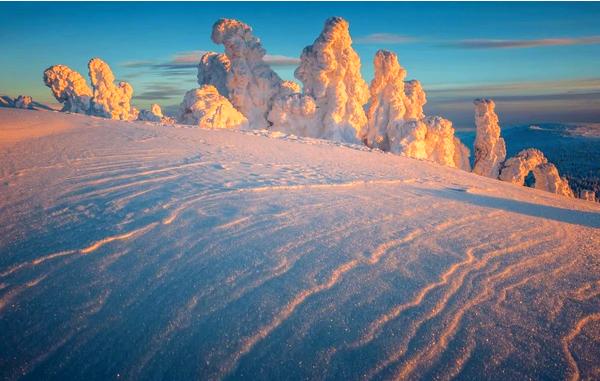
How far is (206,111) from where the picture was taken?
19.7 meters

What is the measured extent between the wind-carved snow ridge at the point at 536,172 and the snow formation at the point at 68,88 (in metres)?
30.0

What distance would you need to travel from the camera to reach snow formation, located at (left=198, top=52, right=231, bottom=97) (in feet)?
84.2

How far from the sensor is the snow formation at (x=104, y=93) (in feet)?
91.1

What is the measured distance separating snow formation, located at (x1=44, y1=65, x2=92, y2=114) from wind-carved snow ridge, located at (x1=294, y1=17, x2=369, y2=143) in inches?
654

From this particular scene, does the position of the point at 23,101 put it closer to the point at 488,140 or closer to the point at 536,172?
the point at 488,140

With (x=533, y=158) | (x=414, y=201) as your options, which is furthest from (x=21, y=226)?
(x=533, y=158)

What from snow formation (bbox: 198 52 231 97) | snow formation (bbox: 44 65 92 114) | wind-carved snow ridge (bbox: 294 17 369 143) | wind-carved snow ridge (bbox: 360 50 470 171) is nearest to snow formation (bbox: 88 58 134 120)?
snow formation (bbox: 44 65 92 114)

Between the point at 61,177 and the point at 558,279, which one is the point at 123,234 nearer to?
the point at 61,177

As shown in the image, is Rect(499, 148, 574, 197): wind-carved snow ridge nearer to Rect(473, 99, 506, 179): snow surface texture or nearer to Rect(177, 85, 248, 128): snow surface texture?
Rect(473, 99, 506, 179): snow surface texture

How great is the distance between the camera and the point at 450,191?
643cm

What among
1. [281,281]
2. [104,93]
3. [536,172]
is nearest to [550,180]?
[536,172]

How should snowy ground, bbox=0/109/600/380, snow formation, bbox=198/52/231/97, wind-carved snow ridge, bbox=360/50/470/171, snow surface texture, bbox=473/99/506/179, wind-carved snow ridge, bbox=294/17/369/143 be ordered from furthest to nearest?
1. snow formation, bbox=198/52/231/97
2. snow surface texture, bbox=473/99/506/179
3. wind-carved snow ridge, bbox=294/17/369/143
4. wind-carved snow ridge, bbox=360/50/470/171
5. snowy ground, bbox=0/109/600/380

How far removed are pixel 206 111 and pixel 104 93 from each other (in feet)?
48.0

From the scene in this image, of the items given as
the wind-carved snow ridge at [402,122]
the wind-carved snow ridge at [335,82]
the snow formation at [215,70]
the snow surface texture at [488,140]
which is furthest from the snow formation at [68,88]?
the snow surface texture at [488,140]
